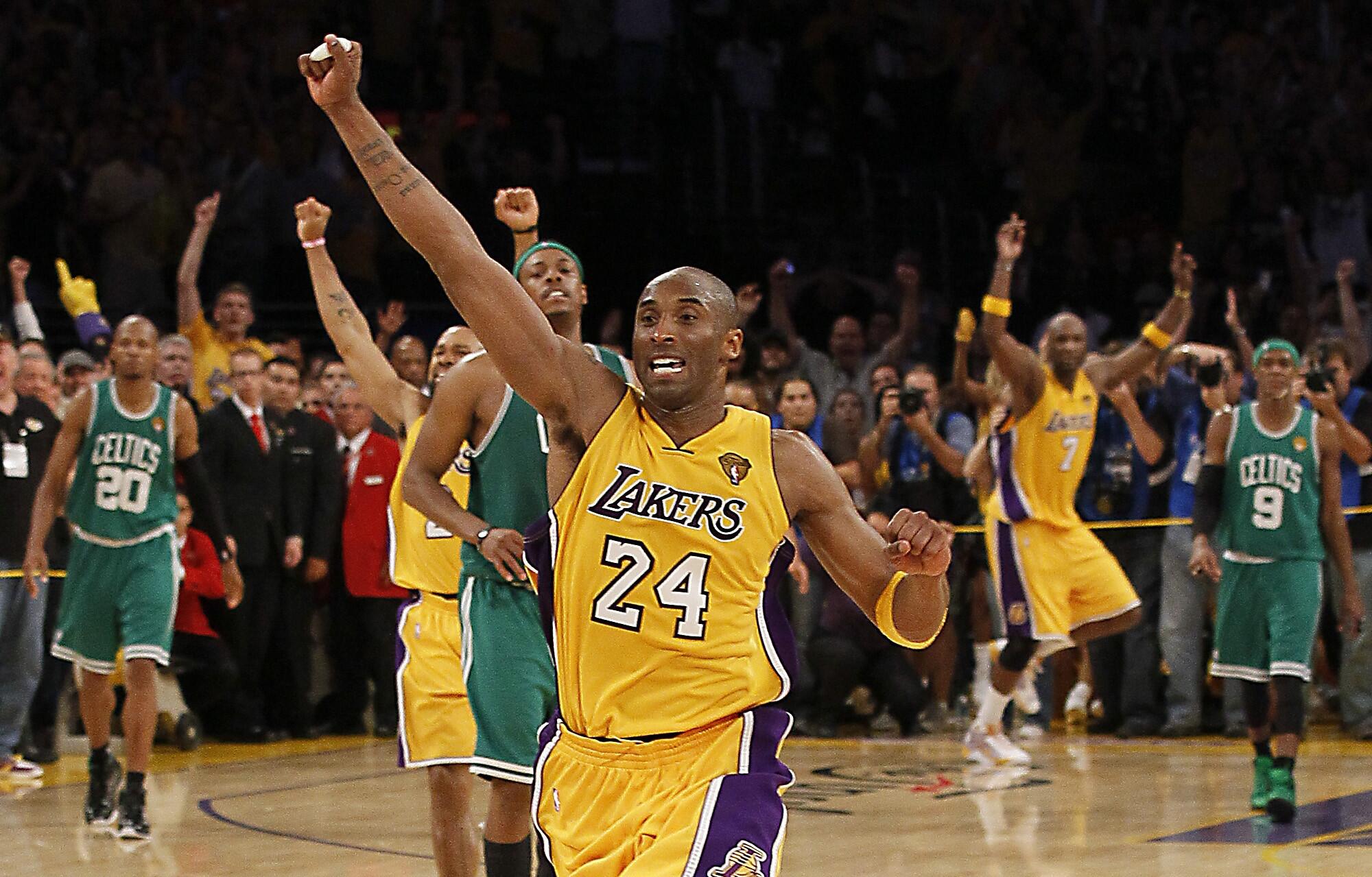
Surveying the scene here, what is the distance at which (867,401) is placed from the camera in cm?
1451

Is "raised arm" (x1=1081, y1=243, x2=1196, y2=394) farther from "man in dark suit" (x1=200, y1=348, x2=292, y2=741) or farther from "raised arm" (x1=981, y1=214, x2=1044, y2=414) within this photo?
"man in dark suit" (x1=200, y1=348, x2=292, y2=741)

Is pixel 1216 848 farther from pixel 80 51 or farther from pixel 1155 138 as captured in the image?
pixel 80 51

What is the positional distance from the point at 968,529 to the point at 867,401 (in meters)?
1.75

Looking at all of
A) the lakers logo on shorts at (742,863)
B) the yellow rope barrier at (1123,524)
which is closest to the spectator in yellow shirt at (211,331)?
the yellow rope barrier at (1123,524)

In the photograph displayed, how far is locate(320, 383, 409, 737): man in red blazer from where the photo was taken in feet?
42.7

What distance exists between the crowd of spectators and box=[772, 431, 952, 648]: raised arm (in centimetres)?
748

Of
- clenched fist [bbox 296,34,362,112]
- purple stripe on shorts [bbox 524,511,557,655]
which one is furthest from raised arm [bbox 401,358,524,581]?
clenched fist [bbox 296,34,362,112]

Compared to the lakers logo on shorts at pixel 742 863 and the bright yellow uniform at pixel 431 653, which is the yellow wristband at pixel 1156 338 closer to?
the bright yellow uniform at pixel 431 653

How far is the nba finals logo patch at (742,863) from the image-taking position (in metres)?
4.21

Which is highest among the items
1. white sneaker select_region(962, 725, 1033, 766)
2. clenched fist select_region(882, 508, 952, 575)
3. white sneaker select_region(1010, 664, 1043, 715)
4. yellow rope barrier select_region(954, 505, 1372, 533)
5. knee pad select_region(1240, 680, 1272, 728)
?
yellow rope barrier select_region(954, 505, 1372, 533)

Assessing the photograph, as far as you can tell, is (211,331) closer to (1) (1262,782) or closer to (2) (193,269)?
(2) (193,269)

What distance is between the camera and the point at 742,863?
424 centimetres

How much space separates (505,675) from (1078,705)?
7.67m

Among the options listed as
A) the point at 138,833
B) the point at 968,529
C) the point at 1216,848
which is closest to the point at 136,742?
the point at 138,833
